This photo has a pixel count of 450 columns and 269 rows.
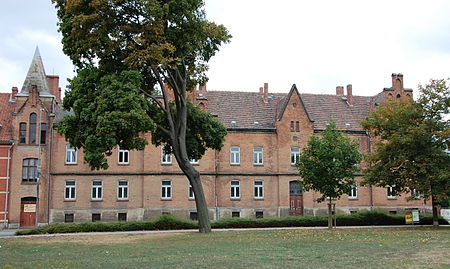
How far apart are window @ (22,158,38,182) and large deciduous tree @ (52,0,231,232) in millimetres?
17918

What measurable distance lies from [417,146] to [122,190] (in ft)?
82.0

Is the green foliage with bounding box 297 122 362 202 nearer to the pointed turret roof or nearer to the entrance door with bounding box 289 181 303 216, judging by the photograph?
the entrance door with bounding box 289 181 303 216

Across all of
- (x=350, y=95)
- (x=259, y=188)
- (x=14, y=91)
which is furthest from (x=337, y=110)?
(x=14, y=91)

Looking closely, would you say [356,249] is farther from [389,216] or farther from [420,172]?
[389,216]

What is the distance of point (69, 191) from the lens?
44.7m

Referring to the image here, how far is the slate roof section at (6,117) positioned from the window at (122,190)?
9.83 m

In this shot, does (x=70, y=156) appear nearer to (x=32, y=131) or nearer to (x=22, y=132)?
(x=32, y=131)

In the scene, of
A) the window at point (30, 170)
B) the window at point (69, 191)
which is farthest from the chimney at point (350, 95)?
the window at point (30, 170)

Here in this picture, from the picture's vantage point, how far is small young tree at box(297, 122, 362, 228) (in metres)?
32.8

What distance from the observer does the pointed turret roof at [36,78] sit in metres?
45.6

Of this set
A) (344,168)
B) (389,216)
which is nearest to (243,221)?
(344,168)

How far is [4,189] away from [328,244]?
31.7m

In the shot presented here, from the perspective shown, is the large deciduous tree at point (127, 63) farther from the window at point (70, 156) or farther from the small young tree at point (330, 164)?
the window at point (70, 156)

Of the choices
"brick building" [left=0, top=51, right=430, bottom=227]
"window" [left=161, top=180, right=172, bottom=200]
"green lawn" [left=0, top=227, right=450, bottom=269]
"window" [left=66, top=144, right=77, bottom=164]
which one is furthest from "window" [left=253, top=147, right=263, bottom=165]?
"green lawn" [left=0, top=227, right=450, bottom=269]
